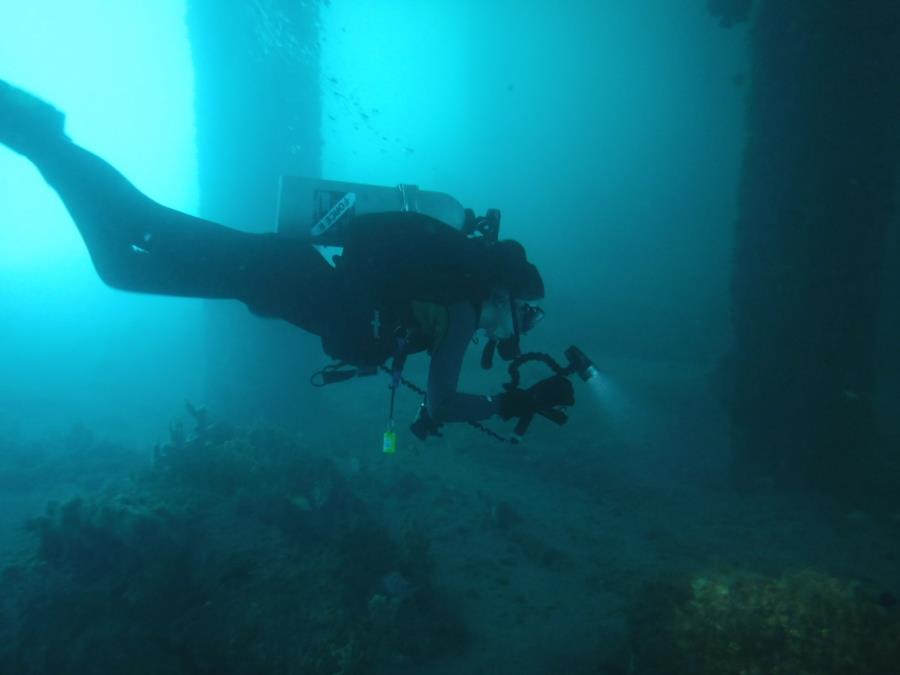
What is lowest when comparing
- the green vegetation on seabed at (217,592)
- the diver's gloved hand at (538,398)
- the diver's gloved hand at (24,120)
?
the green vegetation on seabed at (217,592)

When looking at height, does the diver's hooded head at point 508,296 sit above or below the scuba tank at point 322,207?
below

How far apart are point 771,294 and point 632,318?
15.4 meters

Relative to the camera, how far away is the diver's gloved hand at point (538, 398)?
373cm

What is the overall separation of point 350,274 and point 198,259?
139 cm

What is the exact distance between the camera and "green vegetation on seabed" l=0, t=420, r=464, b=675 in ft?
14.3

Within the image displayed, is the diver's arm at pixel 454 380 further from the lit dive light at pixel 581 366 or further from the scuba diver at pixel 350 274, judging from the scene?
the lit dive light at pixel 581 366

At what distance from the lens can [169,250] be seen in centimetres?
433

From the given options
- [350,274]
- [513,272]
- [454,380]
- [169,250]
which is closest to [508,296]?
[513,272]

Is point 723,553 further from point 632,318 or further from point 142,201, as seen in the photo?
point 632,318

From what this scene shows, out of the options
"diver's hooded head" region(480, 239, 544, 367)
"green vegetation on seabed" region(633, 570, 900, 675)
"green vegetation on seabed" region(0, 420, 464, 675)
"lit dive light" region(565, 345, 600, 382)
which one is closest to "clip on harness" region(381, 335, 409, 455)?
"diver's hooded head" region(480, 239, 544, 367)

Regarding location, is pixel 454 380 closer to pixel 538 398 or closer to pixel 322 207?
pixel 538 398

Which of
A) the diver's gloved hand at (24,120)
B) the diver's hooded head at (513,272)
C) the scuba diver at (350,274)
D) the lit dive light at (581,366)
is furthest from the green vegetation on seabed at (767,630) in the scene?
the diver's gloved hand at (24,120)

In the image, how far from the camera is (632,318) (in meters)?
25.1

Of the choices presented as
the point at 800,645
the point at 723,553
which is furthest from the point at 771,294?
the point at 800,645
